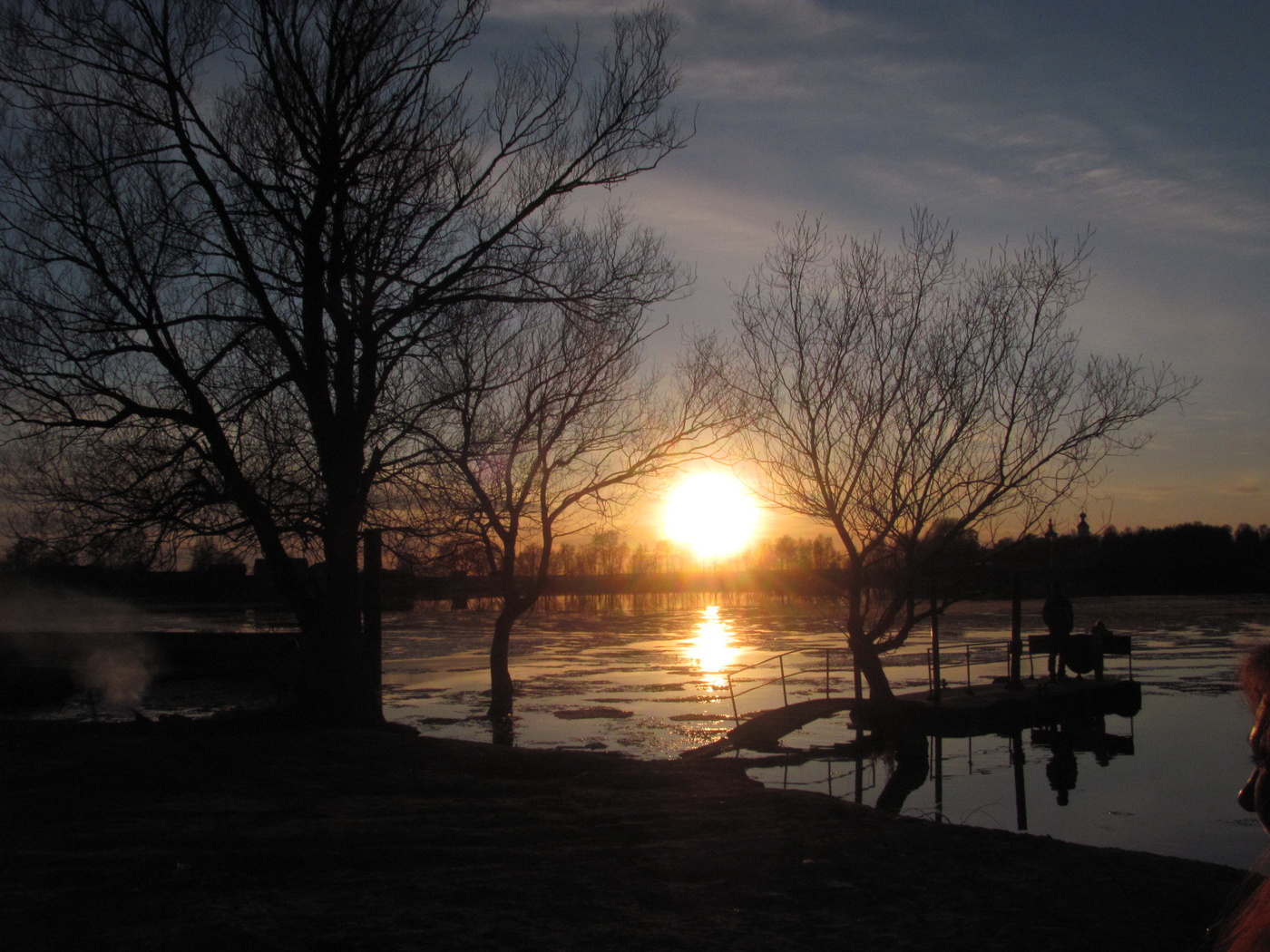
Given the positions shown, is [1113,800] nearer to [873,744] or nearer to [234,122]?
[873,744]

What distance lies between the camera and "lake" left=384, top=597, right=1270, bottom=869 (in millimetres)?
15406

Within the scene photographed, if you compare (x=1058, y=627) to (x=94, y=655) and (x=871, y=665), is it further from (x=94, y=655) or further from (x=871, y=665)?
(x=94, y=655)

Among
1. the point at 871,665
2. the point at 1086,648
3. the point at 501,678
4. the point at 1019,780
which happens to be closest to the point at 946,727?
the point at 871,665

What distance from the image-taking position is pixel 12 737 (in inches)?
470

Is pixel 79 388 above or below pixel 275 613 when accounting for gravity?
above

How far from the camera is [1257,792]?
7.11ft

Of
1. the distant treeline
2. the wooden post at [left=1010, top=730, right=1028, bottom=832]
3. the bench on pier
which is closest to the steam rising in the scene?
the distant treeline

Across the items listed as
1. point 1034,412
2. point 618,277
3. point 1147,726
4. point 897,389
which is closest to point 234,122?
point 618,277

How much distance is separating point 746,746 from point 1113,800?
6095 mm

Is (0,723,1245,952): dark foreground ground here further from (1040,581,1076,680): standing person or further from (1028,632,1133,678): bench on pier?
(1028,632,1133,678): bench on pier

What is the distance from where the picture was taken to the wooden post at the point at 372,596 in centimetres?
1505

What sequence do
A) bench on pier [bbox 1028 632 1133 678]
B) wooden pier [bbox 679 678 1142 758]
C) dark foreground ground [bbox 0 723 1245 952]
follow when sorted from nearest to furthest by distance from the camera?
dark foreground ground [bbox 0 723 1245 952] < wooden pier [bbox 679 678 1142 758] < bench on pier [bbox 1028 632 1133 678]

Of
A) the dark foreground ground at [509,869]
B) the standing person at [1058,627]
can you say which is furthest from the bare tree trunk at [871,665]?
the dark foreground ground at [509,869]

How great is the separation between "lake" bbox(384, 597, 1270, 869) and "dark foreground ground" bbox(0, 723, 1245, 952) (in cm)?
320
